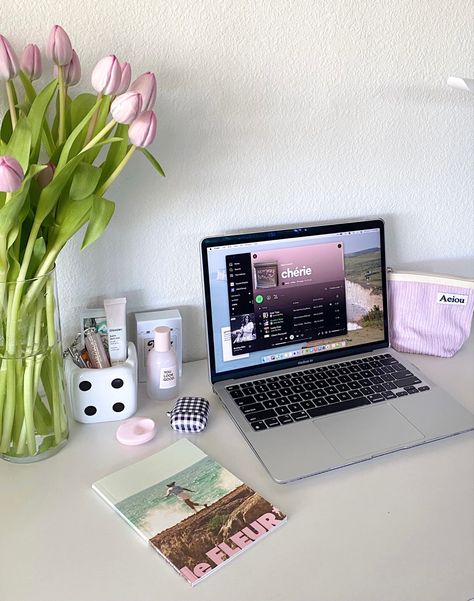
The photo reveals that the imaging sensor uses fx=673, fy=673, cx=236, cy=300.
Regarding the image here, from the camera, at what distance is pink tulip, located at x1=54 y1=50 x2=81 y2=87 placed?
0.89m

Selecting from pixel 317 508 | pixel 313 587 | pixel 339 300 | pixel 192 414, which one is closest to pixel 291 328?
pixel 339 300

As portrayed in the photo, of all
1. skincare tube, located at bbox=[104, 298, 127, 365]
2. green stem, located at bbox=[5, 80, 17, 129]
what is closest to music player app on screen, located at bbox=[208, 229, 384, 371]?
skincare tube, located at bbox=[104, 298, 127, 365]

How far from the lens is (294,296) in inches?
44.9

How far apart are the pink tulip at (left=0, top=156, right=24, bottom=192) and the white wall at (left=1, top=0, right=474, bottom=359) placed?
27 centimetres

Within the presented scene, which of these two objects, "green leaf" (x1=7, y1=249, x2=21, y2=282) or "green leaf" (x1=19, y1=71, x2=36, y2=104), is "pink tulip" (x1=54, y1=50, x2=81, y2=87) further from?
"green leaf" (x1=7, y1=249, x2=21, y2=282)

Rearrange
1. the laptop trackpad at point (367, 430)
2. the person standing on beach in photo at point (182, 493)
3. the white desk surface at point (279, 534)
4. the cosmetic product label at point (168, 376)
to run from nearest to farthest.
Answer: the white desk surface at point (279, 534) → the person standing on beach in photo at point (182, 493) → the laptop trackpad at point (367, 430) → the cosmetic product label at point (168, 376)

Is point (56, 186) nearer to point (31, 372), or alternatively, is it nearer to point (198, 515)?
point (31, 372)

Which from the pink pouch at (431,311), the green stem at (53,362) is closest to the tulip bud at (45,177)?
the green stem at (53,362)

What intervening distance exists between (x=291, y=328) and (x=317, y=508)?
14.2 inches

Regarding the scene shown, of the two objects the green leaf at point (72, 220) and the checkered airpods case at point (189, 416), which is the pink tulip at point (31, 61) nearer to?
the green leaf at point (72, 220)

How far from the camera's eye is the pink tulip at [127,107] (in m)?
0.83

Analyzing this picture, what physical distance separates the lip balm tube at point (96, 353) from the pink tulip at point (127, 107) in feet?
1.16

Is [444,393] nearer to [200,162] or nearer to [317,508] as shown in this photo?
[317,508]

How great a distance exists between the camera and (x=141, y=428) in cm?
101
